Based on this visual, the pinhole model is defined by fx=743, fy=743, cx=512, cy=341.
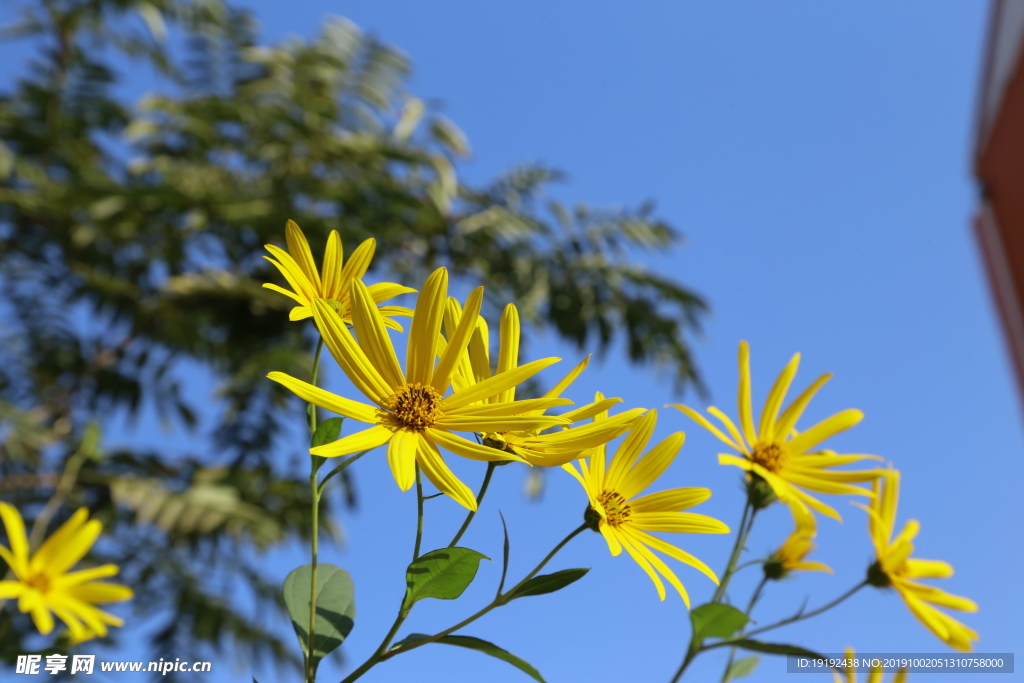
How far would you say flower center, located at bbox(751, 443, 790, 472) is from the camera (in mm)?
278

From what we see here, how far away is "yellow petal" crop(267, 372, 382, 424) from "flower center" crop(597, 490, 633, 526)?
0.07 m

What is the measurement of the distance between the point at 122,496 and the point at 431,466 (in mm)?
1900

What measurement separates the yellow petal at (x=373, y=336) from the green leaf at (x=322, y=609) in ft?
0.22

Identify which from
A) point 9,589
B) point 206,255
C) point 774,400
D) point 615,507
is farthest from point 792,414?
point 206,255

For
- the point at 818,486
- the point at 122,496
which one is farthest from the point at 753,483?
the point at 122,496

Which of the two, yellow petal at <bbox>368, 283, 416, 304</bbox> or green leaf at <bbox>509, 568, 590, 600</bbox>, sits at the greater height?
yellow petal at <bbox>368, 283, 416, 304</bbox>

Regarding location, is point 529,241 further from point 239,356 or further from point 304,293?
point 304,293

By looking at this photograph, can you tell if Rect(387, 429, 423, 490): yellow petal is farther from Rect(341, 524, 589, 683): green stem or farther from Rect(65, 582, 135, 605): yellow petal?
Rect(65, 582, 135, 605): yellow petal

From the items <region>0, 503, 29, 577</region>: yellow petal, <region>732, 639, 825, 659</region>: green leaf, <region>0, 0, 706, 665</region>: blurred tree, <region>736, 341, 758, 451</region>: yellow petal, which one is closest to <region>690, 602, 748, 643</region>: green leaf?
<region>732, 639, 825, 659</region>: green leaf

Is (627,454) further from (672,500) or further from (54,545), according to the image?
(54,545)

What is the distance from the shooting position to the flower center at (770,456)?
0.28 meters

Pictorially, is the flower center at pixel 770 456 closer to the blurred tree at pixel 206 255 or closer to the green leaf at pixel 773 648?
the green leaf at pixel 773 648

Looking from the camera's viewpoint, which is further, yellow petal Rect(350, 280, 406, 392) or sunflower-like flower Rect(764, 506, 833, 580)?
sunflower-like flower Rect(764, 506, 833, 580)

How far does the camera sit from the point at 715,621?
19 cm
